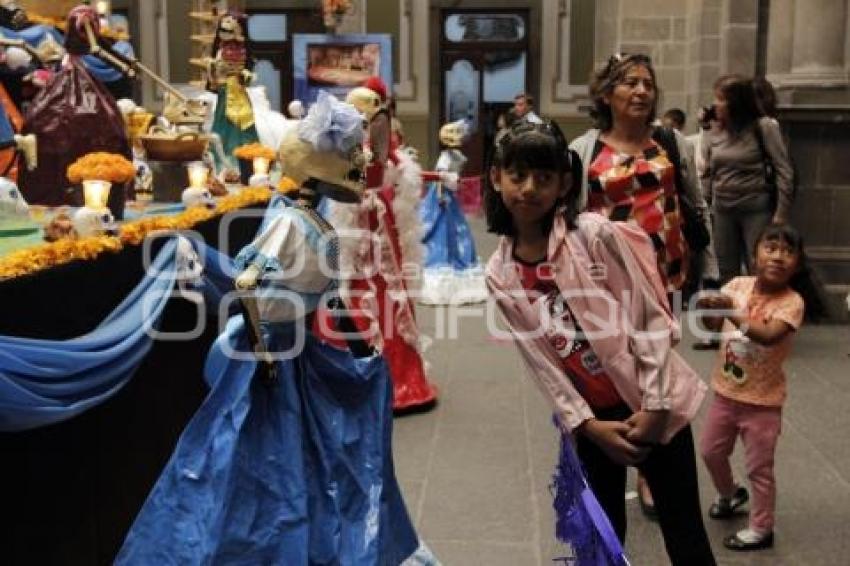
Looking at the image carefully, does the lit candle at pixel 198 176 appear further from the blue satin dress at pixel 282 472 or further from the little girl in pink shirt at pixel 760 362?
the little girl in pink shirt at pixel 760 362

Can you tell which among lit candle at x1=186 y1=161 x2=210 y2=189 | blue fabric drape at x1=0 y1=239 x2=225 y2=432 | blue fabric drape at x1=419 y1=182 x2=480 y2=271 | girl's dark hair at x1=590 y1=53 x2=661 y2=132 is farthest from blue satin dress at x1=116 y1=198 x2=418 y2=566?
blue fabric drape at x1=419 y1=182 x2=480 y2=271

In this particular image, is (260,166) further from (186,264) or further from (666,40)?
(666,40)

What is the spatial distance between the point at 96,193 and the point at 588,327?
1.83 m

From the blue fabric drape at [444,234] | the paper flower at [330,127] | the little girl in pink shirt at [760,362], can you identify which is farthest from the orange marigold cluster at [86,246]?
the blue fabric drape at [444,234]

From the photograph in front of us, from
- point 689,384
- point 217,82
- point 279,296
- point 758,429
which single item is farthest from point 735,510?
point 217,82

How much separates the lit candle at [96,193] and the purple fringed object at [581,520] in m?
1.77

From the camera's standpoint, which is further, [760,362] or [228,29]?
[228,29]

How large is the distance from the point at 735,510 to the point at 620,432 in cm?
167

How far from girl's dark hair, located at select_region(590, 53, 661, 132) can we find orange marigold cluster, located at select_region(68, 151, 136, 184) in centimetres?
168

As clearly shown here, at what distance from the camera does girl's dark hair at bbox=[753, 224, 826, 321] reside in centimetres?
343

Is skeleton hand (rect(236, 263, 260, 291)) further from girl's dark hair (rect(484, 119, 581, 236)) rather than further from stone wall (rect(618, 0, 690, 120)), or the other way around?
stone wall (rect(618, 0, 690, 120))

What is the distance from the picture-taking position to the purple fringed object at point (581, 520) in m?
2.17

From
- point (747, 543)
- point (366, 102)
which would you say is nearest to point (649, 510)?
point (747, 543)

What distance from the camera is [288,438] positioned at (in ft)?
9.09
